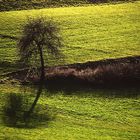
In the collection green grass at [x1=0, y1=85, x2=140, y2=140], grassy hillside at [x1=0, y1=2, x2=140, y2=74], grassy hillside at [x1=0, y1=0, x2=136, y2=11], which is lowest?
green grass at [x1=0, y1=85, x2=140, y2=140]

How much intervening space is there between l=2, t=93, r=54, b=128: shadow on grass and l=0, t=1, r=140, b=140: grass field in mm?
585

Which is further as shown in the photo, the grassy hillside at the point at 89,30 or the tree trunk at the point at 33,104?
the grassy hillside at the point at 89,30

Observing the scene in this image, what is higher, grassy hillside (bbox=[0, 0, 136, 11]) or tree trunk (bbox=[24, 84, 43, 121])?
grassy hillside (bbox=[0, 0, 136, 11])

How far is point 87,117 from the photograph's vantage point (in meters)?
47.5

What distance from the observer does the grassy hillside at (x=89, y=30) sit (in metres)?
61.4

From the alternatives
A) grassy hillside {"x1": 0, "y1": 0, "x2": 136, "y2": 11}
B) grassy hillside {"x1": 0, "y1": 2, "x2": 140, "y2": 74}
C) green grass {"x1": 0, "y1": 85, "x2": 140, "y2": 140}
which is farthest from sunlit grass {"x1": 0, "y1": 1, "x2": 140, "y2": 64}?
green grass {"x1": 0, "y1": 85, "x2": 140, "y2": 140}

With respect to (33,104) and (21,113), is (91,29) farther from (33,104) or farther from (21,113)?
(21,113)

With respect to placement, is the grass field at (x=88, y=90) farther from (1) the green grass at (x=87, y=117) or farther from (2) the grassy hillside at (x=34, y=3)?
(2) the grassy hillside at (x=34, y=3)

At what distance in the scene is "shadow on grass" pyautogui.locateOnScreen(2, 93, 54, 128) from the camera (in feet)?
148

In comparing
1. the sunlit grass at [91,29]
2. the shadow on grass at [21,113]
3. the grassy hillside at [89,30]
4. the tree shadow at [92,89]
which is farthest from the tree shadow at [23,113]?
the sunlit grass at [91,29]

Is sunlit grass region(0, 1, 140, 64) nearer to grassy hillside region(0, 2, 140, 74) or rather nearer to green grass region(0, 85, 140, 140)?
grassy hillside region(0, 2, 140, 74)

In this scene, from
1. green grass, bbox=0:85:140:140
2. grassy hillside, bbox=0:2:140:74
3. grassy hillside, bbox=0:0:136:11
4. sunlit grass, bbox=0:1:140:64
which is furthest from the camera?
grassy hillside, bbox=0:0:136:11

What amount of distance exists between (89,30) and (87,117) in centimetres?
2502

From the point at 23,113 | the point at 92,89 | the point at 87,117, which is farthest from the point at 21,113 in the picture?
the point at 92,89
